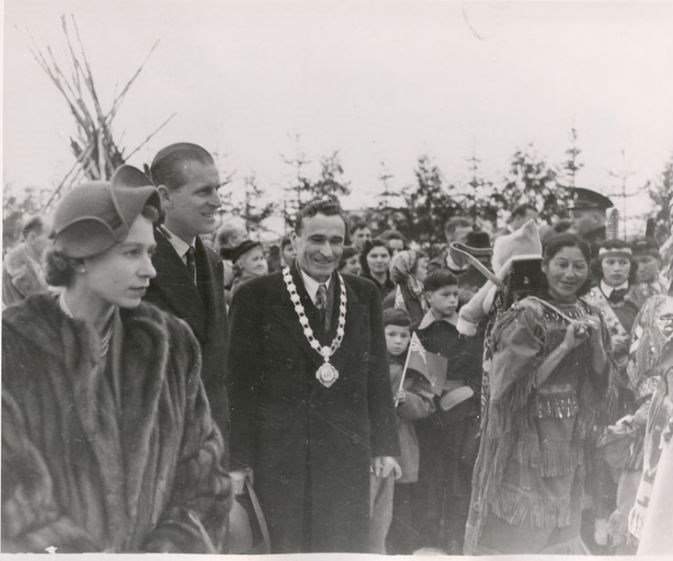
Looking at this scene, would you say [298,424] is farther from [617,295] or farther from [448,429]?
[617,295]

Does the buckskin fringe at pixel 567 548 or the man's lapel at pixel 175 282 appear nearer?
the man's lapel at pixel 175 282

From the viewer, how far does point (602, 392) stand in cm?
497

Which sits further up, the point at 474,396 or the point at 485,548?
the point at 474,396

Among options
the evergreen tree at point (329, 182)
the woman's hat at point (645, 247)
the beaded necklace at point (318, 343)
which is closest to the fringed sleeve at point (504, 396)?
the woman's hat at point (645, 247)

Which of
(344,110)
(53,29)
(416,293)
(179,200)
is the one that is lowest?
(416,293)

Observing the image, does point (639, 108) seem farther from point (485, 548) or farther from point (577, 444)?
point (485, 548)

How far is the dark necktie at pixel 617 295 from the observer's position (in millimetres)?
5020

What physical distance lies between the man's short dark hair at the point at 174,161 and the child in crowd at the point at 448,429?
1.17m

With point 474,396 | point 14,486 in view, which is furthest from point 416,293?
point 14,486

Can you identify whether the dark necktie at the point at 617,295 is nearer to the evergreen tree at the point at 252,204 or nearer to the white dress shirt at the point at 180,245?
the evergreen tree at the point at 252,204

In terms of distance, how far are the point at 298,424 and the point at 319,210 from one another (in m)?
0.96

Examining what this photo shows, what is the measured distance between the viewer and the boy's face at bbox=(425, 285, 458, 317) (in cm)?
492

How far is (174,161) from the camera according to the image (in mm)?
4824

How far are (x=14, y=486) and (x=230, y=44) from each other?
219 cm
